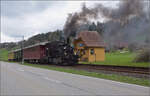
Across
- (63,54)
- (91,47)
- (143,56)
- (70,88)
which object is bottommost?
(70,88)

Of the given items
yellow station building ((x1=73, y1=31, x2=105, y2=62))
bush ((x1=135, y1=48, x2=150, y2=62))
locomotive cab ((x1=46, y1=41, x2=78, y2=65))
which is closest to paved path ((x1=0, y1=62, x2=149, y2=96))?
locomotive cab ((x1=46, y1=41, x2=78, y2=65))

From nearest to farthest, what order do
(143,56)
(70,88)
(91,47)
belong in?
(70,88) < (143,56) < (91,47)

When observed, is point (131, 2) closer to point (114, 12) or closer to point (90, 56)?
point (114, 12)

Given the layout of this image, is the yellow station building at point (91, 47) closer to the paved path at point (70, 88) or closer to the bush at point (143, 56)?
the bush at point (143, 56)

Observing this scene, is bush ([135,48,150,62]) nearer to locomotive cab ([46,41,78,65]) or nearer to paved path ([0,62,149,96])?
locomotive cab ([46,41,78,65])

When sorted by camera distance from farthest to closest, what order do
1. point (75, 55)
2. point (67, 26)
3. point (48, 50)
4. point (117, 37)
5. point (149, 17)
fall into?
point (48, 50) < point (75, 55) < point (67, 26) < point (117, 37) < point (149, 17)

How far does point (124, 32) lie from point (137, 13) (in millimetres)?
2491

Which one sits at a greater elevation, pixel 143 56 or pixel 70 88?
pixel 143 56

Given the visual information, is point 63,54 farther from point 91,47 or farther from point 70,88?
point 70,88

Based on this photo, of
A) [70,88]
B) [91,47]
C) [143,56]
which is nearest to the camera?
[70,88]

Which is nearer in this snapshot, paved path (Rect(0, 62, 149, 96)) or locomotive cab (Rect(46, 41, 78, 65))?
paved path (Rect(0, 62, 149, 96))

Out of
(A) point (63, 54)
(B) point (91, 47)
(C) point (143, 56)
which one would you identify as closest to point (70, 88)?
(A) point (63, 54)

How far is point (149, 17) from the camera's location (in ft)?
41.7

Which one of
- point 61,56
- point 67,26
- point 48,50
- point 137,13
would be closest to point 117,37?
point 137,13
